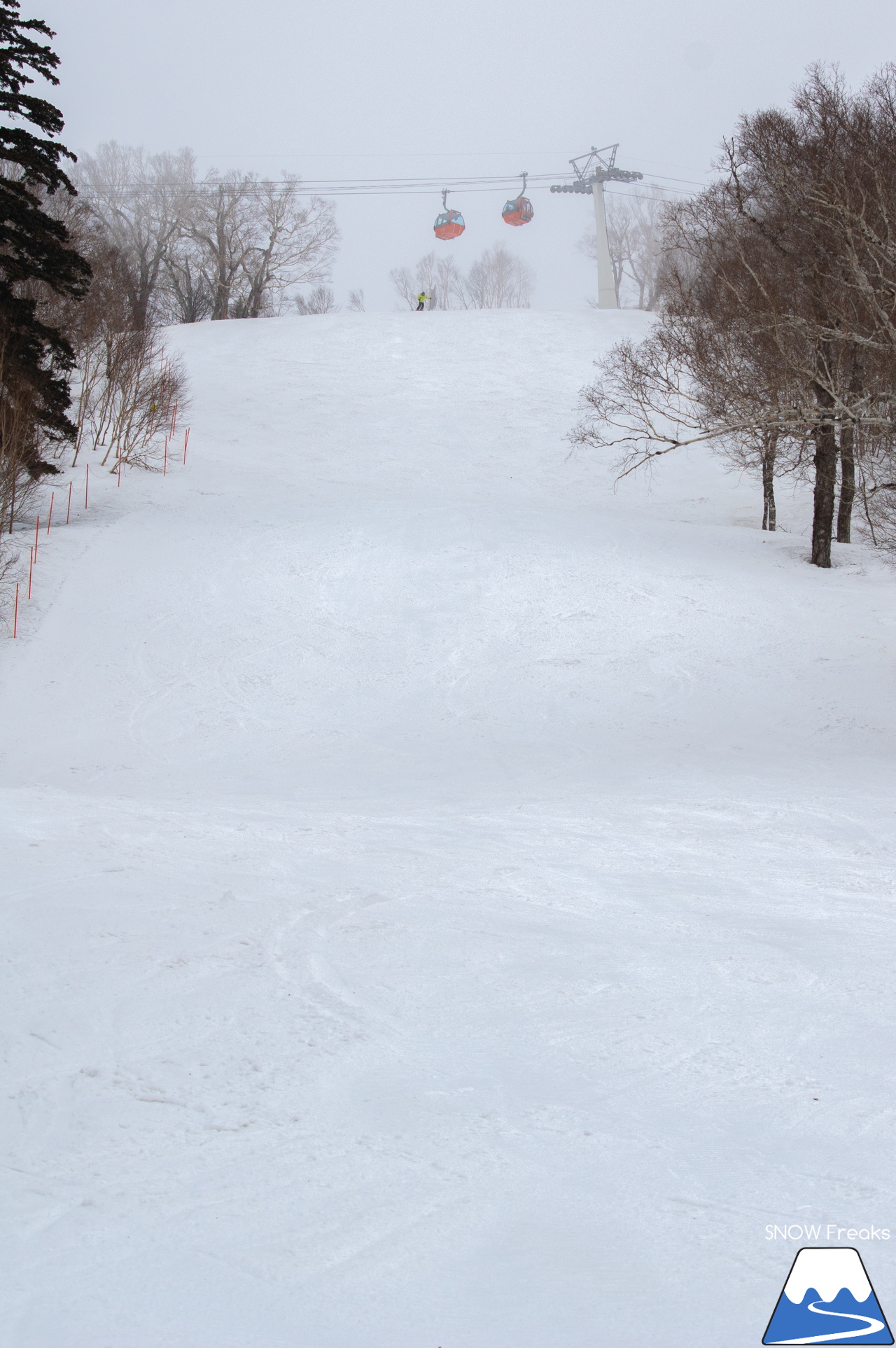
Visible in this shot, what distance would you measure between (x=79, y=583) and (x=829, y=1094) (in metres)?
16.8

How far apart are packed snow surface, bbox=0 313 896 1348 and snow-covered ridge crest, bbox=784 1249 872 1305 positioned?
6 cm

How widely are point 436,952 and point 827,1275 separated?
2921 millimetres

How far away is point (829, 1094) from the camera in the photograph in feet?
13.4

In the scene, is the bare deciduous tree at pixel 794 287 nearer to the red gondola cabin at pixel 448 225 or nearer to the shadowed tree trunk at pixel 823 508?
the shadowed tree trunk at pixel 823 508

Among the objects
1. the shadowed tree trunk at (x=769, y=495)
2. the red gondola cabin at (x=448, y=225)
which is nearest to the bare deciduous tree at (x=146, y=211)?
the red gondola cabin at (x=448, y=225)

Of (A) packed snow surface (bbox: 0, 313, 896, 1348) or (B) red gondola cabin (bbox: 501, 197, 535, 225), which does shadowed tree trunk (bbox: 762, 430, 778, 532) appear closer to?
(A) packed snow surface (bbox: 0, 313, 896, 1348)

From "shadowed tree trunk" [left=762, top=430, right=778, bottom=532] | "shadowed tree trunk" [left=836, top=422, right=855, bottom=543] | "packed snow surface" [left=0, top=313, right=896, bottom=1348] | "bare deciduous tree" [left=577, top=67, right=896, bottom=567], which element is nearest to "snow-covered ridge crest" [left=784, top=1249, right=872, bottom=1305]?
"packed snow surface" [left=0, top=313, right=896, bottom=1348]

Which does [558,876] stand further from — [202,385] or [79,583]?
[202,385]

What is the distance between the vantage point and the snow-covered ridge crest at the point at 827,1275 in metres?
2.91

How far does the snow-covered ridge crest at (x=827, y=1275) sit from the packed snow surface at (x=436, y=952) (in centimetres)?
6

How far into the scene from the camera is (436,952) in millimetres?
5637

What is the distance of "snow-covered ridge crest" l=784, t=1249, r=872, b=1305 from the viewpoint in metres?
2.91

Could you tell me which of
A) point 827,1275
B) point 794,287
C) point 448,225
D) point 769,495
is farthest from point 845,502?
point 448,225

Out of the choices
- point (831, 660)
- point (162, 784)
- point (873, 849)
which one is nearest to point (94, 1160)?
point (873, 849)
